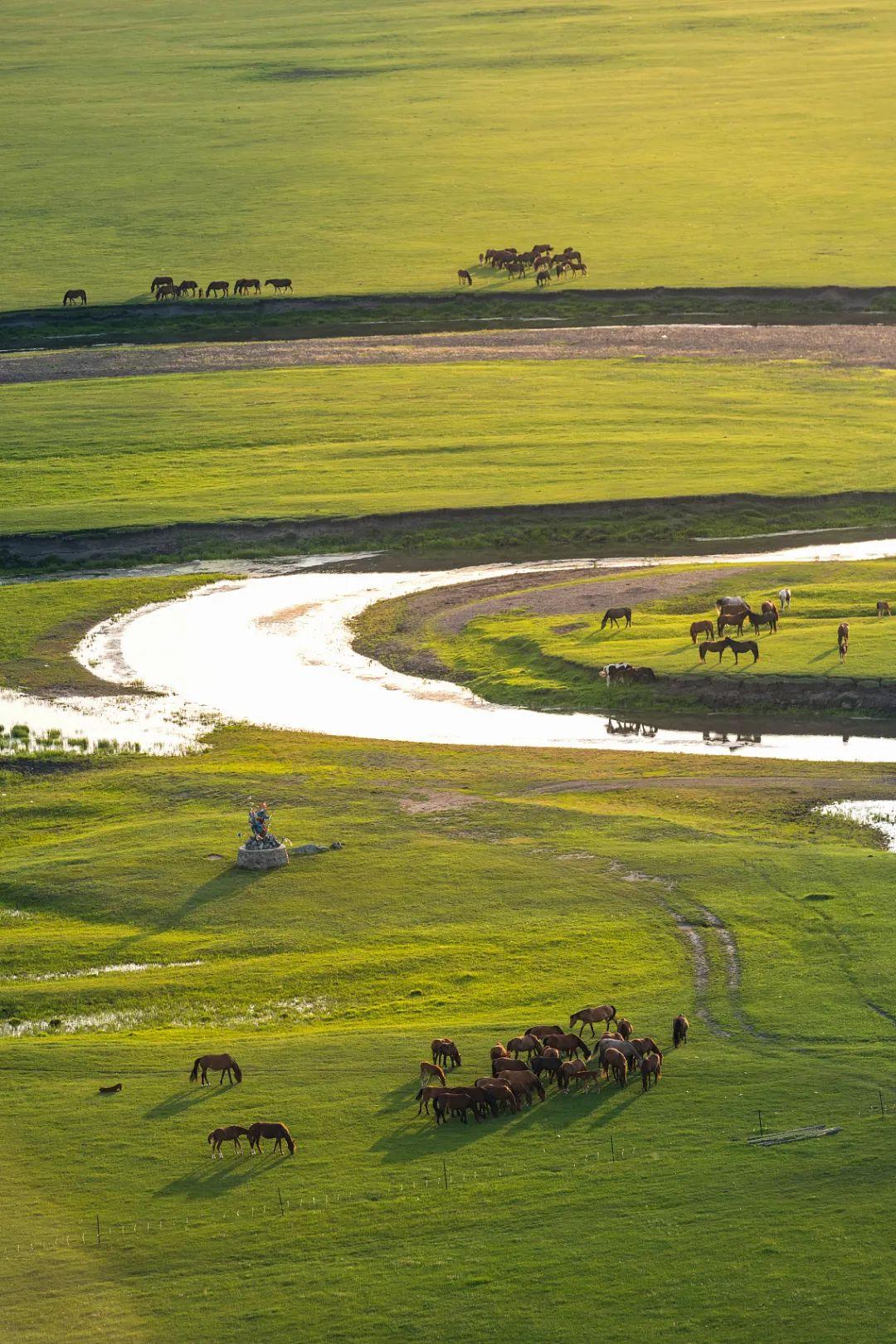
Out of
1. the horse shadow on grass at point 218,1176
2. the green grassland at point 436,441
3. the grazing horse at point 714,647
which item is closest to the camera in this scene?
the horse shadow on grass at point 218,1176

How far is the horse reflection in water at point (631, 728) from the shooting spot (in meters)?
53.1

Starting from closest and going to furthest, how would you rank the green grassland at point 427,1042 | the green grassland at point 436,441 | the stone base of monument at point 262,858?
the green grassland at point 427,1042, the stone base of monument at point 262,858, the green grassland at point 436,441

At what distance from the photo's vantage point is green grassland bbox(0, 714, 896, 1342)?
1030 inches

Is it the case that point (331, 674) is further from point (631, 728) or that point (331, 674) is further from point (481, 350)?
point (481, 350)

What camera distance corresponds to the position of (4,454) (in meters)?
85.6

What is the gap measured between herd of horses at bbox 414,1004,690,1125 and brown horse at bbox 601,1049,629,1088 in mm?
13

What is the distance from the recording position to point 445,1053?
31656mm

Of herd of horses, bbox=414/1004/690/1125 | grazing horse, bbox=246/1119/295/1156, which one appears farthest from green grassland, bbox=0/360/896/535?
grazing horse, bbox=246/1119/295/1156

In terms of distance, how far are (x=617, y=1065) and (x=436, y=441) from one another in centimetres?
5709

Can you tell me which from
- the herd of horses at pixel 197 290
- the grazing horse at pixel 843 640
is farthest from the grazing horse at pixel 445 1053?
the herd of horses at pixel 197 290

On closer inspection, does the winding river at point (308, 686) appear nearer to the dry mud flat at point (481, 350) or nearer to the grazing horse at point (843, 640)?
the grazing horse at point (843, 640)

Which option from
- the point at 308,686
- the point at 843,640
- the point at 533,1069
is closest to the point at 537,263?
the point at 308,686

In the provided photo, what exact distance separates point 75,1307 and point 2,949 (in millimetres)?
13257

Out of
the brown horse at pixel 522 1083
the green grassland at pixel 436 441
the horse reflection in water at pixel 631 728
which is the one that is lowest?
the brown horse at pixel 522 1083
